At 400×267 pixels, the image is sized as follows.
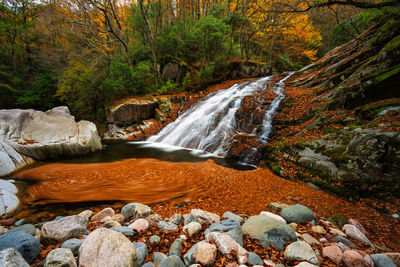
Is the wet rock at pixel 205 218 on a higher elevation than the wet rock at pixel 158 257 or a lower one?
lower

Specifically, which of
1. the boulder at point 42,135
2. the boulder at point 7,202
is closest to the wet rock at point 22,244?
the boulder at point 7,202

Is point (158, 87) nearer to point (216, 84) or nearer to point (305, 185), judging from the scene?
point (216, 84)

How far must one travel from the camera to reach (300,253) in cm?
185

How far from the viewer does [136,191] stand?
13.4 ft

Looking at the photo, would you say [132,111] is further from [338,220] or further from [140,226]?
[338,220]

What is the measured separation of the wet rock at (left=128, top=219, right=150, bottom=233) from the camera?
2.31 meters

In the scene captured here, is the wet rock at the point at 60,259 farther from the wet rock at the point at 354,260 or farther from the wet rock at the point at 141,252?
the wet rock at the point at 354,260

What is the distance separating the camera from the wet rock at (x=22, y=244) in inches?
63.8

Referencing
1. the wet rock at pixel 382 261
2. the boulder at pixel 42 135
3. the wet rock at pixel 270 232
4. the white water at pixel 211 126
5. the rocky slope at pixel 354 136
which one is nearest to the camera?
the wet rock at pixel 382 261

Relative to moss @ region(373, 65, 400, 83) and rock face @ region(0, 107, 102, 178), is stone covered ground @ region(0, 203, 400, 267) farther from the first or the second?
moss @ region(373, 65, 400, 83)

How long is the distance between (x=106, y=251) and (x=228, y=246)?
1294 mm

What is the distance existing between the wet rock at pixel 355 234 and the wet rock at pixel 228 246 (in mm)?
1911

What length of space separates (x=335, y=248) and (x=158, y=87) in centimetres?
1505

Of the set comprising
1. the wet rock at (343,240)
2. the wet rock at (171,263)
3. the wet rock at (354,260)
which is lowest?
the wet rock at (343,240)
